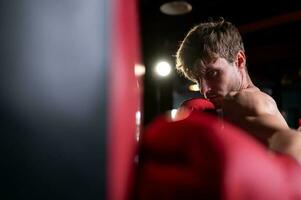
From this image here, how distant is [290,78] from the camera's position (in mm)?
4922

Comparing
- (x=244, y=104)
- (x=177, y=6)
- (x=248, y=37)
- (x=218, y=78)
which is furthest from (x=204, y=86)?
(x=248, y=37)

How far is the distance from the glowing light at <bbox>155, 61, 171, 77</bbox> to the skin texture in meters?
3.04

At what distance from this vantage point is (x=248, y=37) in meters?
4.06

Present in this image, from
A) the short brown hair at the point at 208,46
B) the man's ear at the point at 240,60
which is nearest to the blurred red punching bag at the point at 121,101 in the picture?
the short brown hair at the point at 208,46

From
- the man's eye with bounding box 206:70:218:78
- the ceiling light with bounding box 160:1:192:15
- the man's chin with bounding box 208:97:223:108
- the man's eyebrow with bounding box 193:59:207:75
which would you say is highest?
the ceiling light with bounding box 160:1:192:15

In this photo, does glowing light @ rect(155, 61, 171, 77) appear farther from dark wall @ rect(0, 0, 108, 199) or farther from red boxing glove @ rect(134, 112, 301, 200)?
dark wall @ rect(0, 0, 108, 199)

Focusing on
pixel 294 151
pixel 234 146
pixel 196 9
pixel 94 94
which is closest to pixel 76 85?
pixel 94 94

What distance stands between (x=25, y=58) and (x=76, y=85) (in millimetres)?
58

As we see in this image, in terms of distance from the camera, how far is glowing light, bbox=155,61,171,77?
4227 millimetres

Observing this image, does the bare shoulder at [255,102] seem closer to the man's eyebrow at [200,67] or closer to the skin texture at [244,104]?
the skin texture at [244,104]

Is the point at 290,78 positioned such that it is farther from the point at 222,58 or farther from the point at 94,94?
the point at 94,94

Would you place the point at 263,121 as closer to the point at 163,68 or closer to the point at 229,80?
the point at 229,80

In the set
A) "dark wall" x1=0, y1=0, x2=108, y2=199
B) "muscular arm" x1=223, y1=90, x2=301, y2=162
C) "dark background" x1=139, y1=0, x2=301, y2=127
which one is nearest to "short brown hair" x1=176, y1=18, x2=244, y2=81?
"muscular arm" x1=223, y1=90, x2=301, y2=162

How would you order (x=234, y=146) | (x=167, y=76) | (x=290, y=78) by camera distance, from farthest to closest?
(x=290, y=78)
(x=167, y=76)
(x=234, y=146)
